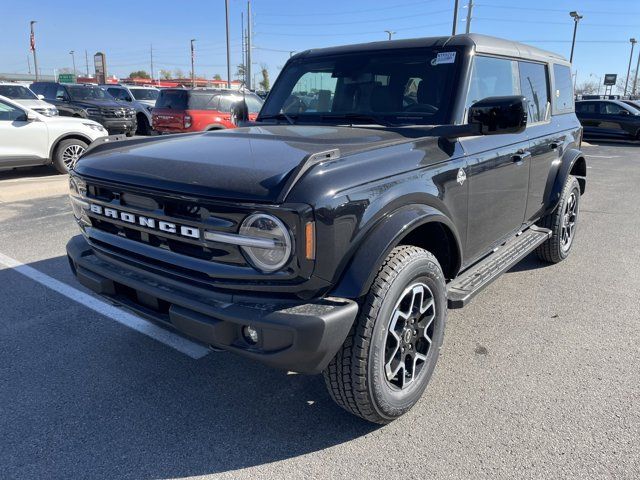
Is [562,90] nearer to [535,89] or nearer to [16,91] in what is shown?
[535,89]

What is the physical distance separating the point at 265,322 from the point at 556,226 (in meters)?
3.72

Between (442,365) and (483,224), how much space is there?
96 centimetres

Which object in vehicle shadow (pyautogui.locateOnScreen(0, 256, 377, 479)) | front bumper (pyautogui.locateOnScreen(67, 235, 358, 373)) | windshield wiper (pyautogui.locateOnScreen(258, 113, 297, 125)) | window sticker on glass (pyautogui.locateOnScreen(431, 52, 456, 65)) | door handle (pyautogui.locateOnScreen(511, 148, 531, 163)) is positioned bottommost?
vehicle shadow (pyautogui.locateOnScreen(0, 256, 377, 479))

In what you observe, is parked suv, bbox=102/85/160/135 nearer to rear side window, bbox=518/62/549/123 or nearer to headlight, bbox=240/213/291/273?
rear side window, bbox=518/62/549/123

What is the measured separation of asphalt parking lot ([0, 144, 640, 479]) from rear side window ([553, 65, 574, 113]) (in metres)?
1.85

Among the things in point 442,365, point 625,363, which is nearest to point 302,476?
point 442,365

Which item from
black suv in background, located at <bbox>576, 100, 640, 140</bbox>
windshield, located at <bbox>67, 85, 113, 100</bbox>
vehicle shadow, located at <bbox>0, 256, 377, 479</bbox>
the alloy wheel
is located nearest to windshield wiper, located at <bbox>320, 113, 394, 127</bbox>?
the alloy wheel

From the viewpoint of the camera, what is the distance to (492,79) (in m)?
3.59

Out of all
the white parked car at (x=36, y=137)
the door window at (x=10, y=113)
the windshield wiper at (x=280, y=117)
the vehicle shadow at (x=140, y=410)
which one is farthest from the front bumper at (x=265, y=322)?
the door window at (x=10, y=113)

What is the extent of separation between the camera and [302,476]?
229 centimetres

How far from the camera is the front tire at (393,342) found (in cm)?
232

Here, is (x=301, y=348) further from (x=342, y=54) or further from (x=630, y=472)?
(x=342, y=54)

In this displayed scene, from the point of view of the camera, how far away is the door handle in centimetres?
367

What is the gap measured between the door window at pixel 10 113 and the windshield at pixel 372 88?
23.2ft
